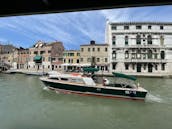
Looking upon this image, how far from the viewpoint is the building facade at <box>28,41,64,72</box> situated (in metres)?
40.7

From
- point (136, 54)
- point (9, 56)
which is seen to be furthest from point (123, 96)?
point (9, 56)

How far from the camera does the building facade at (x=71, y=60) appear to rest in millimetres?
37781

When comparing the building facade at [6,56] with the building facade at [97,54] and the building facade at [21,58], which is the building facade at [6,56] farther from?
the building facade at [97,54]

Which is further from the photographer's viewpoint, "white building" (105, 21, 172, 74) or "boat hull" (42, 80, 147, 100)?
"white building" (105, 21, 172, 74)

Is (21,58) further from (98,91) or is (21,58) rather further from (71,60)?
(98,91)

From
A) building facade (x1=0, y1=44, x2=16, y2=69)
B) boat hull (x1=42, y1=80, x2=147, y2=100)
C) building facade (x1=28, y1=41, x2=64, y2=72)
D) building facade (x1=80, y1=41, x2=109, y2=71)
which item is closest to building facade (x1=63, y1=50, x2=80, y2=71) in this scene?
building facade (x1=28, y1=41, x2=64, y2=72)

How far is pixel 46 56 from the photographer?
41969 millimetres

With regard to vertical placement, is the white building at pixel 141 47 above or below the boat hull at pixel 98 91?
above

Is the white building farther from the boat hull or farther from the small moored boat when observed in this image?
the boat hull

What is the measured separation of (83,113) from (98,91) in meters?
3.79

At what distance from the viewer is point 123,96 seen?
43.6 feet

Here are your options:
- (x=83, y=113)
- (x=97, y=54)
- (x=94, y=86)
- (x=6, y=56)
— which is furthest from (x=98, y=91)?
(x=6, y=56)

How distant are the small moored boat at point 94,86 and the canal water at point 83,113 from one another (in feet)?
1.37

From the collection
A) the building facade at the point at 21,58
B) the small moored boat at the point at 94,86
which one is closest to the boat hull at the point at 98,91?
the small moored boat at the point at 94,86
